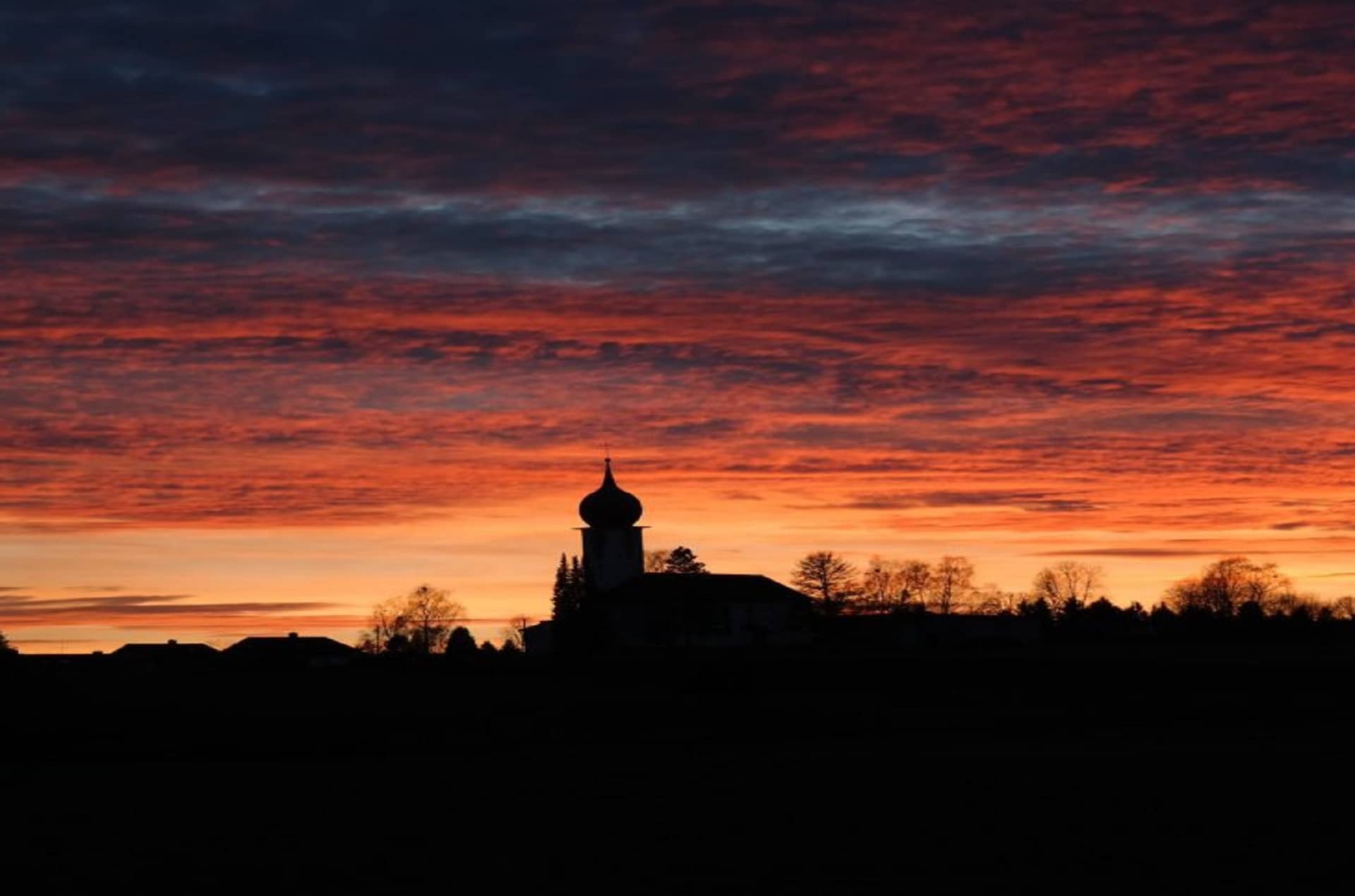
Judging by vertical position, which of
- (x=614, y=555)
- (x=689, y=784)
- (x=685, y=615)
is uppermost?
(x=614, y=555)

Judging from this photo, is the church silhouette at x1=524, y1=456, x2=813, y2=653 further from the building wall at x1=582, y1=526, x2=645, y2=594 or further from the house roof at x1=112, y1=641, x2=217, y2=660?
the house roof at x1=112, y1=641, x2=217, y2=660

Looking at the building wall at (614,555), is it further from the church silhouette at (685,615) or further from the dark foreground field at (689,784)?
the dark foreground field at (689,784)

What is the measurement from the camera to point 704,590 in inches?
6521

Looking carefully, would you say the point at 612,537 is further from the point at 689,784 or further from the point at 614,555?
the point at 689,784

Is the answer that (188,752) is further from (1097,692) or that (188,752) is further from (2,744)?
(1097,692)

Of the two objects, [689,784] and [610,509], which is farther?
[610,509]

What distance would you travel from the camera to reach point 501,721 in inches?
2904

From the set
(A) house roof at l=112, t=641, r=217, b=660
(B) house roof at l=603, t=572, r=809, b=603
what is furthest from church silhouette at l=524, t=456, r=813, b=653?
(A) house roof at l=112, t=641, r=217, b=660

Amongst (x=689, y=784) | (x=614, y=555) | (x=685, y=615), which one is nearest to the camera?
(x=689, y=784)

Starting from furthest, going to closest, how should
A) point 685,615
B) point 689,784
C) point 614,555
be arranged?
point 614,555 → point 685,615 → point 689,784

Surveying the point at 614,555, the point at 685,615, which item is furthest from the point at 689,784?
the point at 614,555

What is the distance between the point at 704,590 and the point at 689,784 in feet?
388

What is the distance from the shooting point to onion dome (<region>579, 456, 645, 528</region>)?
598 feet

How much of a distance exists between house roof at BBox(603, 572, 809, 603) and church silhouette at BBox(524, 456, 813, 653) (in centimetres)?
6
